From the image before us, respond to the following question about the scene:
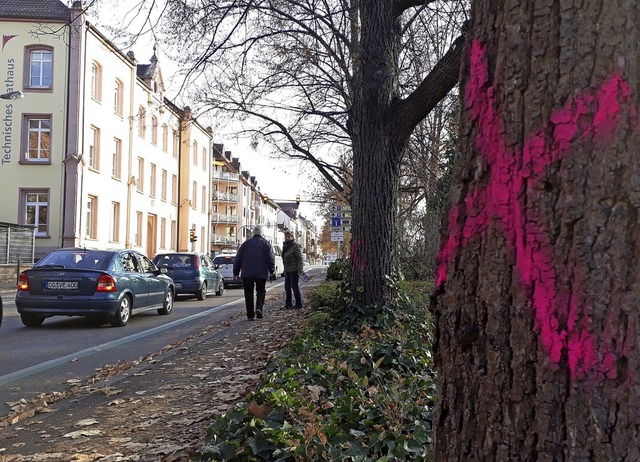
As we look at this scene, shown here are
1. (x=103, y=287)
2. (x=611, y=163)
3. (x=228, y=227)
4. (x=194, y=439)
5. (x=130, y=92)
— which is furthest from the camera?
(x=228, y=227)

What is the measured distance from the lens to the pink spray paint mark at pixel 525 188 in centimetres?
162

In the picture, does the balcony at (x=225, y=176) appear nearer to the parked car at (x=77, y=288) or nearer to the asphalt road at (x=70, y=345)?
the asphalt road at (x=70, y=345)

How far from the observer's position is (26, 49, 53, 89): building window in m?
32.0

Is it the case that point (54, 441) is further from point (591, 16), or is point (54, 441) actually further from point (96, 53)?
point (96, 53)

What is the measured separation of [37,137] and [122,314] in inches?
952

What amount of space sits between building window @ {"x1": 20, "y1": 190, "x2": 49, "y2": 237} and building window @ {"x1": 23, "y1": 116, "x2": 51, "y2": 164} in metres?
1.88

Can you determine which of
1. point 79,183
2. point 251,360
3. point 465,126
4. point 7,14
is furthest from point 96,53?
point 465,126

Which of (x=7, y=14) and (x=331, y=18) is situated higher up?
(x=7, y=14)

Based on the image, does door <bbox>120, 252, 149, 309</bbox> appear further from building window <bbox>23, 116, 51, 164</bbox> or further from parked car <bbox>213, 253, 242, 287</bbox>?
building window <bbox>23, 116, 51, 164</bbox>

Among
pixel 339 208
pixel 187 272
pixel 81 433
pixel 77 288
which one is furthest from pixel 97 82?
pixel 81 433

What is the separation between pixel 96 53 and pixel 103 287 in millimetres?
25650

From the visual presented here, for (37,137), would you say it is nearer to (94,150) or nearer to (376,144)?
(94,150)

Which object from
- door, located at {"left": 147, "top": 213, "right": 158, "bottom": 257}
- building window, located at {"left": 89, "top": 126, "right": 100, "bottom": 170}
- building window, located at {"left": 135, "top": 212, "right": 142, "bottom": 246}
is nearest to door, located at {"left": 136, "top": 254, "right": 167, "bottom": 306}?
building window, located at {"left": 89, "top": 126, "right": 100, "bottom": 170}

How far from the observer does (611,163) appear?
1.61 metres
